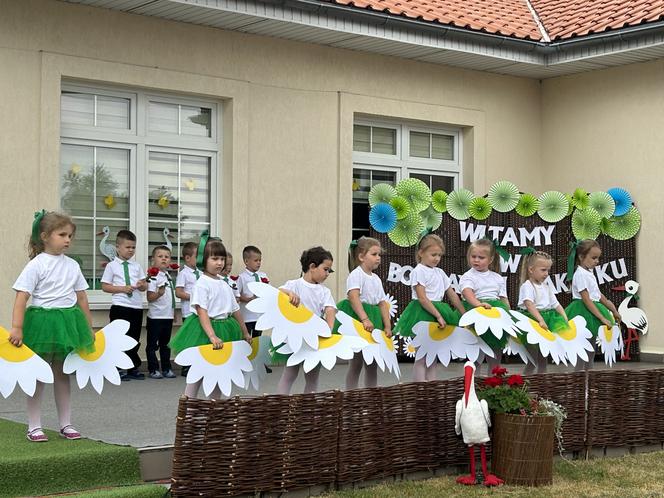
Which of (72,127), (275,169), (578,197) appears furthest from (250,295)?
(578,197)

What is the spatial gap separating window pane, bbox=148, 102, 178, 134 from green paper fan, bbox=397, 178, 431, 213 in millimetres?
2941

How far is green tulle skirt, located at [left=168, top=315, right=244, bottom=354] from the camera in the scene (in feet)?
26.6

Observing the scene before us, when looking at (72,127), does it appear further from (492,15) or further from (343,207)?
(492,15)

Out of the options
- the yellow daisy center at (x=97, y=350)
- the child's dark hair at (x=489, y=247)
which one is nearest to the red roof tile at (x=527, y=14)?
the child's dark hair at (x=489, y=247)

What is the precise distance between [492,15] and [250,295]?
5720 millimetres

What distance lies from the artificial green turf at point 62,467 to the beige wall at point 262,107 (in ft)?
15.2

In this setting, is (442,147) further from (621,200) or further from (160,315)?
(160,315)

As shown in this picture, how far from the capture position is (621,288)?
48.8 ft

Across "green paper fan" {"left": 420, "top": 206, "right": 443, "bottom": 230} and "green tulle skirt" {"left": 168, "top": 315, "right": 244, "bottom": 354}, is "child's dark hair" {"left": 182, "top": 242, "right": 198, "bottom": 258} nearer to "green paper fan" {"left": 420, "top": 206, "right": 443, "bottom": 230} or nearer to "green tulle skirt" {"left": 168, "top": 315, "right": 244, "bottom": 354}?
"green paper fan" {"left": 420, "top": 206, "right": 443, "bottom": 230}

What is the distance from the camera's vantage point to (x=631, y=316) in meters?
14.8

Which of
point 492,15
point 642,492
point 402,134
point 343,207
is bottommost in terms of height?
point 642,492

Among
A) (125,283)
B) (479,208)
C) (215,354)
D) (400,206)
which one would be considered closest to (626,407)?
(215,354)

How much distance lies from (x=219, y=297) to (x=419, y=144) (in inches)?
294

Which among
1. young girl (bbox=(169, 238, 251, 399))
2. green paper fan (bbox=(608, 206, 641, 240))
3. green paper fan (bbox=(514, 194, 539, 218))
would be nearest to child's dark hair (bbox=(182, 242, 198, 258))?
young girl (bbox=(169, 238, 251, 399))
